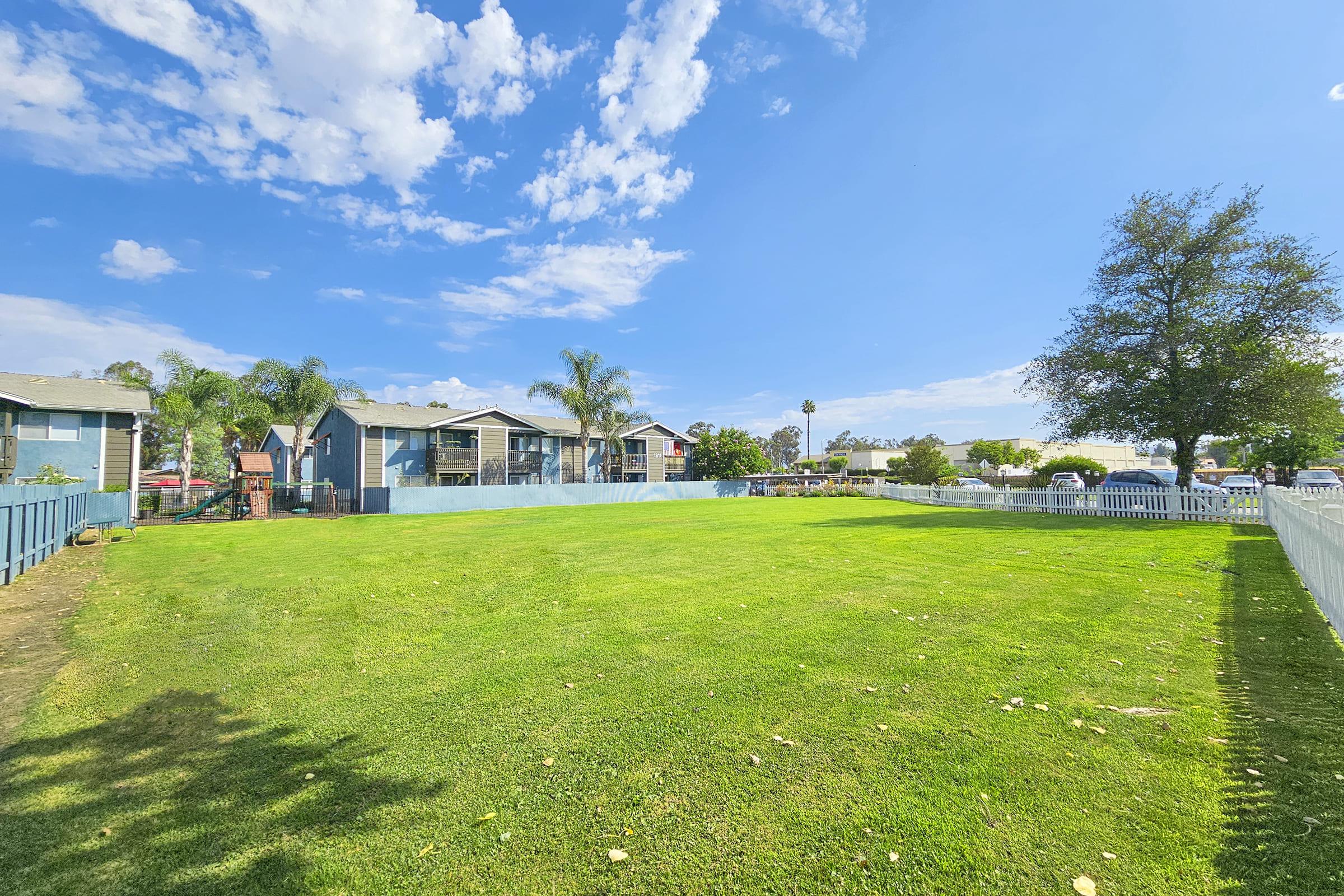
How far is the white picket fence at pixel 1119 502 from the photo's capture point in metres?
16.4

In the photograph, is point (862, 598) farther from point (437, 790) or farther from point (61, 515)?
point (61, 515)

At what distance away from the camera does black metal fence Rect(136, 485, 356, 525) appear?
24469 millimetres

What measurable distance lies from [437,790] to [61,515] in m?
16.3

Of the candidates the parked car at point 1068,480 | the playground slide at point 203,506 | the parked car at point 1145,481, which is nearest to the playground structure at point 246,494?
the playground slide at point 203,506

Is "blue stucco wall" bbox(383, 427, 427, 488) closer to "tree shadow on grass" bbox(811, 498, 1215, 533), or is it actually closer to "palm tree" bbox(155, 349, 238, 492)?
"palm tree" bbox(155, 349, 238, 492)

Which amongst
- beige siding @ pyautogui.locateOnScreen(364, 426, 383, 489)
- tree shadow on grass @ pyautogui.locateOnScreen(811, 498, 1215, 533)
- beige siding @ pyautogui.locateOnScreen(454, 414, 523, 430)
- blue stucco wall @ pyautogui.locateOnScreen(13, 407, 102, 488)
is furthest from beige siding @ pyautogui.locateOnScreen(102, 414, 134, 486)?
tree shadow on grass @ pyautogui.locateOnScreen(811, 498, 1215, 533)

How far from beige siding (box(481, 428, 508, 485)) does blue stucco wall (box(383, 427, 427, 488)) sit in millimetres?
3743

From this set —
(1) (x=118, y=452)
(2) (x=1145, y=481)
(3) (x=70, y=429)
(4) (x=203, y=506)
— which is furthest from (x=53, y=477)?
(2) (x=1145, y=481)

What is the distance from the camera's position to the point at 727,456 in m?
49.5

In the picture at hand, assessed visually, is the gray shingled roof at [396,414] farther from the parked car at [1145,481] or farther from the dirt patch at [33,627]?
the parked car at [1145,481]

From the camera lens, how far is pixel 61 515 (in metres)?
13.1

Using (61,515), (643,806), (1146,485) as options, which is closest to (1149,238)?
(1146,485)

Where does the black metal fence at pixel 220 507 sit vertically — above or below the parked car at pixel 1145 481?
below

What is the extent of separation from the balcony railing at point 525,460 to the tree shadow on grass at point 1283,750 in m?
37.7
